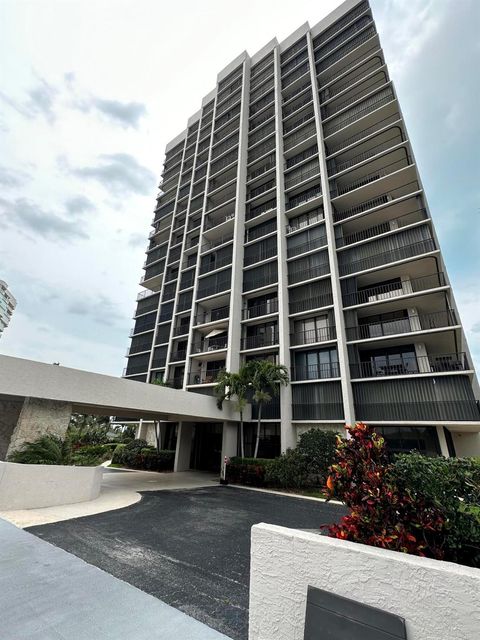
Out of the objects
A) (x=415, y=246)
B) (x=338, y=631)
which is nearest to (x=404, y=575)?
(x=338, y=631)

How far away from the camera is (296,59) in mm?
30953

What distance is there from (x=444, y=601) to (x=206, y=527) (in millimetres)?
7361

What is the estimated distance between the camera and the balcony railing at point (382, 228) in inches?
816

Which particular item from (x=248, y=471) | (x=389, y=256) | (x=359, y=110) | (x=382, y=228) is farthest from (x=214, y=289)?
(x=359, y=110)

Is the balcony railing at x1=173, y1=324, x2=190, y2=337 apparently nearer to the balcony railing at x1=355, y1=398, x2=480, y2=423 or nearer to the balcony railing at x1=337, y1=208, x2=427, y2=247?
the balcony railing at x1=337, y1=208, x2=427, y2=247

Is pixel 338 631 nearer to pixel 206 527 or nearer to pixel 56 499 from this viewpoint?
pixel 206 527

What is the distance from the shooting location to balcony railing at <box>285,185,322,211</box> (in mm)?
25125

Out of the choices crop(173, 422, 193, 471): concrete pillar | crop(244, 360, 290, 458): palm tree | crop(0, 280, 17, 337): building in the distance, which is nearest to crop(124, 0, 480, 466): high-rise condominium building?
crop(173, 422, 193, 471): concrete pillar

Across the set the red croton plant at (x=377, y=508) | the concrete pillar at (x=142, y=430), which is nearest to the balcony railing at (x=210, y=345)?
the concrete pillar at (x=142, y=430)

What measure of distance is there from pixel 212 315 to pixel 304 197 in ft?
44.9

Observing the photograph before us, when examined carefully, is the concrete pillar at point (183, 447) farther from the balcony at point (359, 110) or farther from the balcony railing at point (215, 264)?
Result: the balcony at point (359, 110)

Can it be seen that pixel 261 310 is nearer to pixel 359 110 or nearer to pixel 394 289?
pixel 394 289

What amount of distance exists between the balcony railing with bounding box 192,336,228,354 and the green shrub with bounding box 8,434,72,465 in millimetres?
14891

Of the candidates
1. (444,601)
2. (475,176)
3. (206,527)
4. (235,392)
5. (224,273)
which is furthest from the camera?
(224,273)
